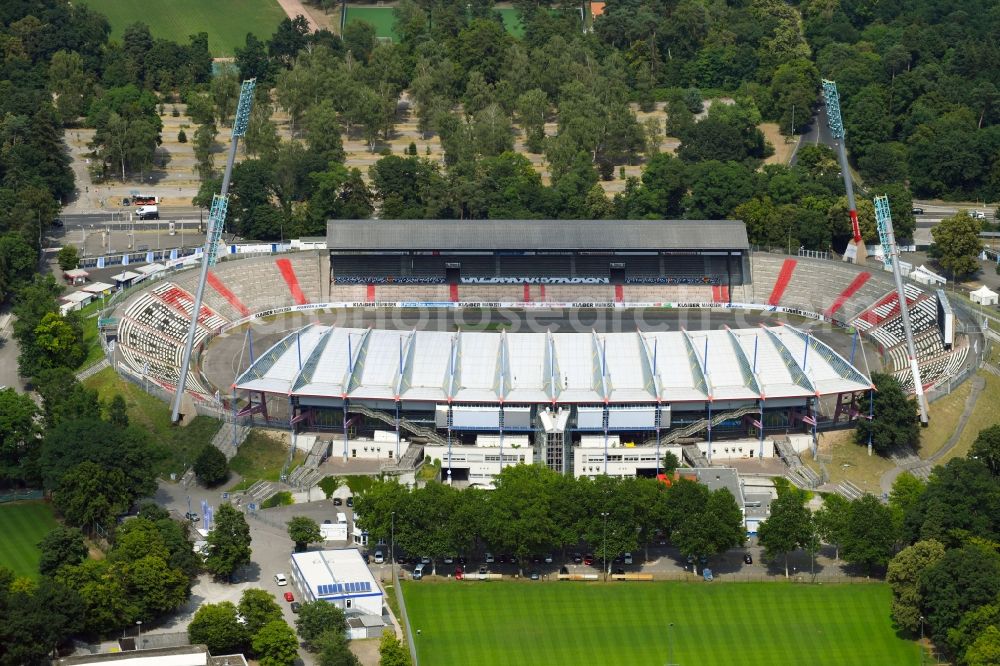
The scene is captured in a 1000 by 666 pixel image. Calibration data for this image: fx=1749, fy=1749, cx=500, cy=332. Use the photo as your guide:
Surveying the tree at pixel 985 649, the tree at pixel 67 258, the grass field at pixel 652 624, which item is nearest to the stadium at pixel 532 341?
the tree at pixel 67 258

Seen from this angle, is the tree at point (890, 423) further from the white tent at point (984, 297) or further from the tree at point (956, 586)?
the white tent at point (984, 297)

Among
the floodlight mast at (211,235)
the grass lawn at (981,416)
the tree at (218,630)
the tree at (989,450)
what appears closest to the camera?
the tree at (218,630)

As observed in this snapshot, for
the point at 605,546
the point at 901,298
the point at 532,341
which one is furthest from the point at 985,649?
the point at 901,298

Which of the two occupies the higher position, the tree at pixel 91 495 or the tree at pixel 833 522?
the tree at pixel 91 495

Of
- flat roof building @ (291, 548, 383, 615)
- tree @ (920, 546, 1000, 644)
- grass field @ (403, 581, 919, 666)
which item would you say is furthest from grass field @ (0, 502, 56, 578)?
tree @ (920, 546, 1000, 644)

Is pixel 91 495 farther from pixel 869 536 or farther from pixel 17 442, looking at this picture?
pixel 869 536
